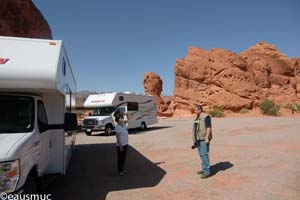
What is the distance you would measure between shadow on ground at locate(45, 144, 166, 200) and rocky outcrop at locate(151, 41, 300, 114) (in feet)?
148

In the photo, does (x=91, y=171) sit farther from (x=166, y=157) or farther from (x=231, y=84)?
(x=231, y=84)

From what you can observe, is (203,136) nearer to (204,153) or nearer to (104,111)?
(204,153)

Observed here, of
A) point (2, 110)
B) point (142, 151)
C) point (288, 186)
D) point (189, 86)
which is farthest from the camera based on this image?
point (189, 86)

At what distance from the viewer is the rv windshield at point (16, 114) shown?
483 centimetres

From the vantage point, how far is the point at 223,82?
55.3 m

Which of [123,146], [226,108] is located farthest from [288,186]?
[226,108]

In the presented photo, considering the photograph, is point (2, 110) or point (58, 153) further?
point (58, 153)

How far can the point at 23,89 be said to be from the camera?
528 centimetres

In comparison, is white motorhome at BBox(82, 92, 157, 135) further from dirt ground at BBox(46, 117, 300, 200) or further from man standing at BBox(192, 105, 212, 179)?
man standing at BBox(192, 105, 212, 179)

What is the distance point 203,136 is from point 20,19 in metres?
26.7

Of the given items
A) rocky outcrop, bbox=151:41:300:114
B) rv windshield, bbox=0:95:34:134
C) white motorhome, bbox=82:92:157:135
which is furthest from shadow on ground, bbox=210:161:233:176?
rocky outcrop, bbox=151:41:300:114

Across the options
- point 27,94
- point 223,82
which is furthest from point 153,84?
point 27,94

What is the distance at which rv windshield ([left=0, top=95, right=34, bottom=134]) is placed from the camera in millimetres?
4832

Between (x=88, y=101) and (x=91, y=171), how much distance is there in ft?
47.1
